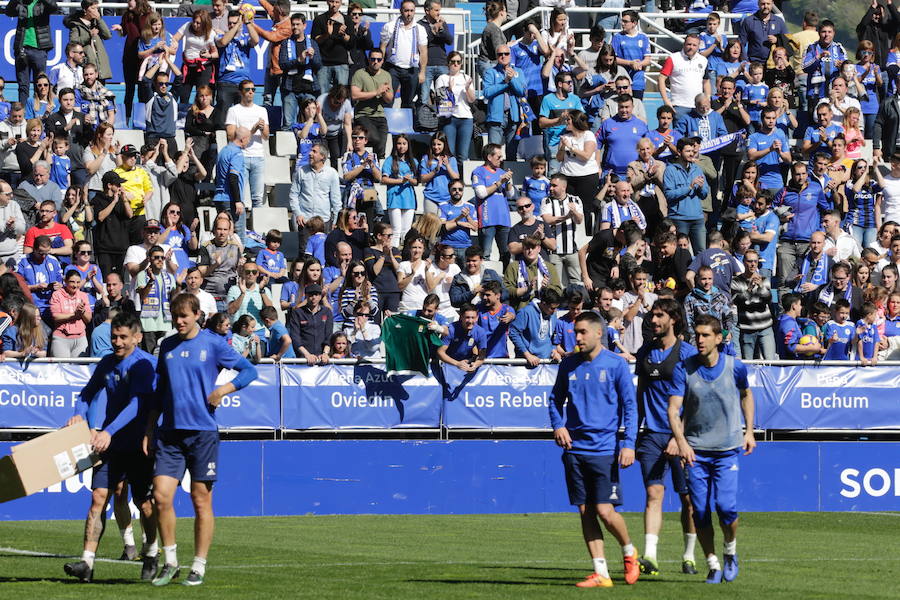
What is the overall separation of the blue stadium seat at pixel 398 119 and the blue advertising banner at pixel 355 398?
Answer: 236 inches

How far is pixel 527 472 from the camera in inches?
832

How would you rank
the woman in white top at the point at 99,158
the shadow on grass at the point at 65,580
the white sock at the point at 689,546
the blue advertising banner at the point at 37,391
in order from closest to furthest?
the shadow on grass at the point at 65,580, the white sock at the point at 689,546, the blue advertising banner at the point at 37,391, the woman in white top at the point at 99,158

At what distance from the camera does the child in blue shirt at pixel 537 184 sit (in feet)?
75.3

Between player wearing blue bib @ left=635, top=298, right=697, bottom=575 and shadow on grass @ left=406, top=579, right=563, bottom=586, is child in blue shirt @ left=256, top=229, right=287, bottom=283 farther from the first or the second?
shadow on grass @ left=406, top=579, right=563, bottom=586

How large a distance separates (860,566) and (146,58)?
14.2 metres

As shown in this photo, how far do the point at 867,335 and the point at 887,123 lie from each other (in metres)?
7.16

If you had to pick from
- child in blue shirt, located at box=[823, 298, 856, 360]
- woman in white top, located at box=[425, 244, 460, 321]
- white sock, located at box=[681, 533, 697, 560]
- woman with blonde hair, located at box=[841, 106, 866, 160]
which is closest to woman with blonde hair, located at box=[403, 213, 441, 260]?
woman in white top, located at box=[425, 244, 460, 321]

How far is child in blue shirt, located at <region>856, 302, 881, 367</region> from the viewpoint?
840 inches

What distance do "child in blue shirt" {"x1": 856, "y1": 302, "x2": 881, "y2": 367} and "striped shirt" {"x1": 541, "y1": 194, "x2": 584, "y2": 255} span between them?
3.98m

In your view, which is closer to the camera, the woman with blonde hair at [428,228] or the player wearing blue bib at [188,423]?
the player wearing blue bib at [188,423]

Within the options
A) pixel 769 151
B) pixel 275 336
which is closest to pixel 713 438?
pixel 275 336

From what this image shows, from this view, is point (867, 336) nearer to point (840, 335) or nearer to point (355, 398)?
point (840, 335)

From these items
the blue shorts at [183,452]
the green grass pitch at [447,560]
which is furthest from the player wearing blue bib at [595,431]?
the blue shorts at [183,452]

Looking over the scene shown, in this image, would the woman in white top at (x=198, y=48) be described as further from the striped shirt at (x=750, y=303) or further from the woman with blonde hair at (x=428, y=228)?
the striped shirt at (x=750, y=303)
